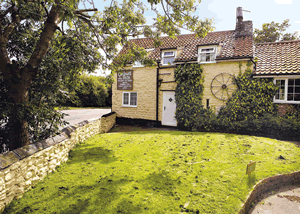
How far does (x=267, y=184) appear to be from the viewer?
5430 mm

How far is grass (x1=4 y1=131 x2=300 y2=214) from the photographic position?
4137 mm

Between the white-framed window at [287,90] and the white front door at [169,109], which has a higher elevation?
the white-framed window at [287,90]

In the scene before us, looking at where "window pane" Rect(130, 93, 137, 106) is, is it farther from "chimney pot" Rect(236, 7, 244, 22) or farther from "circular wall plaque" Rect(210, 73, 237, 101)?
"chimney pot" Rect(236, 7, 244, 22)

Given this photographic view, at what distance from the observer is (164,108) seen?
14.5 metres

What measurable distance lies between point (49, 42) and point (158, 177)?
596 cm

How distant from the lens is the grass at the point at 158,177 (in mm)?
4137

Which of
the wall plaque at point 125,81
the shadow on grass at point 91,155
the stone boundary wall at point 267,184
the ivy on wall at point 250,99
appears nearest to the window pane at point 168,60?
the wall plaque at point 125,81

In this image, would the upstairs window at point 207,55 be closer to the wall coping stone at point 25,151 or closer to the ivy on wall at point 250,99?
the ivy on wall at point 250,99

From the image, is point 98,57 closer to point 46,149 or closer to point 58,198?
point 46,149

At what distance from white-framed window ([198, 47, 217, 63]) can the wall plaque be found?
6.19 m

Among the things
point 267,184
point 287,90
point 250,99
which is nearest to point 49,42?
point 267,184

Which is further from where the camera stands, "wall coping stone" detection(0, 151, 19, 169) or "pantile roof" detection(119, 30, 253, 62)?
"pantile roof" detection(119, 30, 253, 62)

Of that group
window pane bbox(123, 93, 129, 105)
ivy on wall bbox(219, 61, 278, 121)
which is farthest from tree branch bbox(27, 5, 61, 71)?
ivy on wall bbox(219, 61, 278, 121)

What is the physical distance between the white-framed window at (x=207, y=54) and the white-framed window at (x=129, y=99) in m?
6.37
